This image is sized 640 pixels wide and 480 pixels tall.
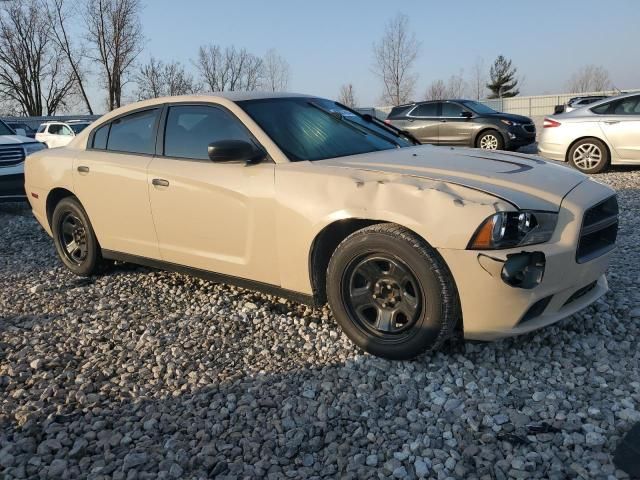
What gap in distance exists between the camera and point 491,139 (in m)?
13.8

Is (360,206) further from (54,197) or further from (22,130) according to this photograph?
(22,130)

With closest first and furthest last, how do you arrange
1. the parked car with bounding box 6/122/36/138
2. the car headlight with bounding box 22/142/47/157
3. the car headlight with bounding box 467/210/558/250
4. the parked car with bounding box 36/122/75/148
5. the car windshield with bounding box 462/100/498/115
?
1. the car headlight with bounding box 467/210/558/250
2. the car headlight with bounding box 22/142/47/157
3. the parked car with bounding box 6/122/36/138
4. the car windshield with bounding box 462/100/498/115
5. the parked car with bounding box 36/122/75/148

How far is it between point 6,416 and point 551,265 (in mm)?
2919

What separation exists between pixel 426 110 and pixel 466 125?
4.13ft

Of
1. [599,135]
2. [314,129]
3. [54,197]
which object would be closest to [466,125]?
[599,135]

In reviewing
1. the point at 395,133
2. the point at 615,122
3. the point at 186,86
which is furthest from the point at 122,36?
the point at 395,133

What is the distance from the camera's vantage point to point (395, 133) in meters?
4.77

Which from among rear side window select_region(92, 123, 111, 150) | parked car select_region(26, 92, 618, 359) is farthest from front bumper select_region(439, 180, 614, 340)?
rear side window select_region(92, 123, 111, 150)

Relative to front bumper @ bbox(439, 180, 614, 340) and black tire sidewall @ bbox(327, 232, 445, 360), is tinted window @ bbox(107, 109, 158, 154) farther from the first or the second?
front bumper @ bbox(439, 180, 614, 340)

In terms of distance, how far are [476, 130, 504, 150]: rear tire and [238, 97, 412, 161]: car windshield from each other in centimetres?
982

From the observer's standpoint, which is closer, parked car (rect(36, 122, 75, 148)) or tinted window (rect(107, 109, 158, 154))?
tinted window (rect(107, 109, 158, 154))

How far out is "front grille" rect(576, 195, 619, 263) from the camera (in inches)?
123

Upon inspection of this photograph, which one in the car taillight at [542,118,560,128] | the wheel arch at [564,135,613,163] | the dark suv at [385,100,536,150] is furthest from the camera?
the dark suv at [385,100,536,150]

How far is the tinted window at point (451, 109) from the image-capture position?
46.8ft
